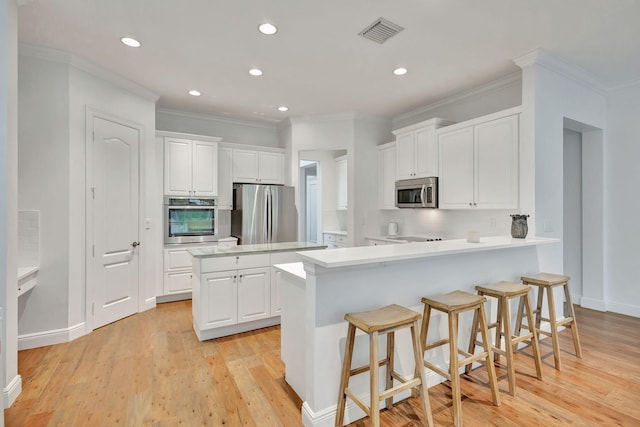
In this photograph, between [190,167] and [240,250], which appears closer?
[240,250]

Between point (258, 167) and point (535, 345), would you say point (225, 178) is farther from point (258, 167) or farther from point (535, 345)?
point (535, 345)

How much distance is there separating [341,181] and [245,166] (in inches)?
85.4

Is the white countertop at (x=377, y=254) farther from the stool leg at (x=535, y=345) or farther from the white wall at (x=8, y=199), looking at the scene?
the white wall at (x=8, y=199)

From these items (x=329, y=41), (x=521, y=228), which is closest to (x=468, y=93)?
(x=521, y=228)

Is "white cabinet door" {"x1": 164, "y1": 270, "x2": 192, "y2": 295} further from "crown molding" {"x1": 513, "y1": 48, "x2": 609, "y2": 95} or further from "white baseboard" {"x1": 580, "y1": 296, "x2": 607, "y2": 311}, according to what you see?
"white baseboard" {"x1": 580, "y1": 296, "x2": 607, "y2": 311}

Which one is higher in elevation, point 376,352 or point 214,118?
point 214,118

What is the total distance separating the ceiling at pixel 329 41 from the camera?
2.44 metres

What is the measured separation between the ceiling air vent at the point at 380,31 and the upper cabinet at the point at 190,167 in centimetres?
291

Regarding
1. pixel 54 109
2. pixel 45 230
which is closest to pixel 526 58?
pixel 54 109

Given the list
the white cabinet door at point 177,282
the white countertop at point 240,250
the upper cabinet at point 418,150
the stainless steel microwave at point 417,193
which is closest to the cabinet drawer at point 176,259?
the white cabinet door at point 177,282

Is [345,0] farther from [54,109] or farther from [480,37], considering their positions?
[54,109]

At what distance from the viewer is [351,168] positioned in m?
5.10

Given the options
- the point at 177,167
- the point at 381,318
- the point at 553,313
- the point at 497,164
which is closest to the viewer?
the point at 381,318

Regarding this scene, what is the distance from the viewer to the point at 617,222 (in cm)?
385
